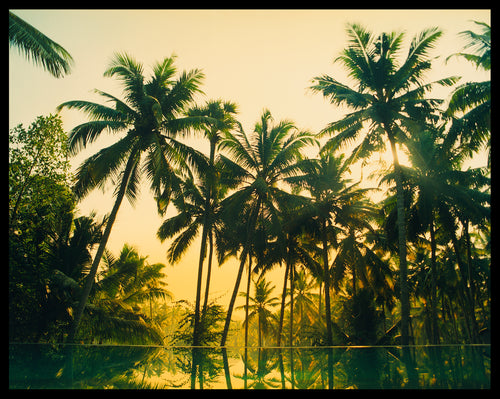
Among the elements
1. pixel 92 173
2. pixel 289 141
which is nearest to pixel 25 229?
pixel 92 173

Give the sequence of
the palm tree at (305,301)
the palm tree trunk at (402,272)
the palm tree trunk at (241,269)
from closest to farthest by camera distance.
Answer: the palm tree trunk at (402,272), the palm tree trunk at (241,269), the palm tree at (305,301)

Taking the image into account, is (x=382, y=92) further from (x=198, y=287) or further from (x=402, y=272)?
(x=198, y=287)

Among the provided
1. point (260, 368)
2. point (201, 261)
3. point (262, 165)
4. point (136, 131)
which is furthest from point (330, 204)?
point (260, 368)


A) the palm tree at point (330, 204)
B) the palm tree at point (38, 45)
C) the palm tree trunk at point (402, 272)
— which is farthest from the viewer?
the palm tree at point (330, 204)

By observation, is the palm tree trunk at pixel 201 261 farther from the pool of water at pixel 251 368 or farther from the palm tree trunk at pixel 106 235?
the pool of water at pixel 251 368

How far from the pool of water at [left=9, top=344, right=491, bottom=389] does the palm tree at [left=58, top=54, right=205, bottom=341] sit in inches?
241

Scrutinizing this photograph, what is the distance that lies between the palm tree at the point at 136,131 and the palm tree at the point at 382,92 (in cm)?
632

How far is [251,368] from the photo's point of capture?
4.90m

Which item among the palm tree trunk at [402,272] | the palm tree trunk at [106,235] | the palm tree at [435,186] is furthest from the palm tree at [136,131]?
the palm tree at [435,186]

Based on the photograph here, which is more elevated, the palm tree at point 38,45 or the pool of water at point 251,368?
the palm tree at point 38,45

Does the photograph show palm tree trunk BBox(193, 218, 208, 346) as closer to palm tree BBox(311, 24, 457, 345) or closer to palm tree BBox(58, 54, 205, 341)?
palm tree BBox(58, 54, 205, 341)

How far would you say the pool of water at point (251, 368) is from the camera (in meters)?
3.65
